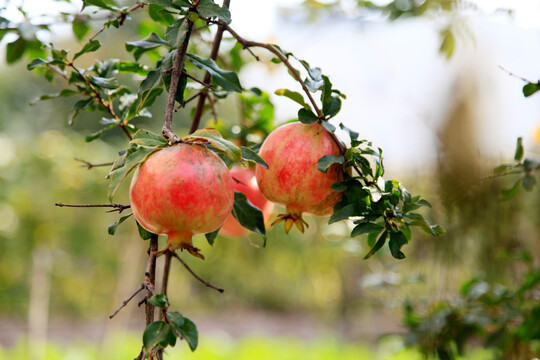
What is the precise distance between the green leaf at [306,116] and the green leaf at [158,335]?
0.99 feet

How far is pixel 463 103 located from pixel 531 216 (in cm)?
91

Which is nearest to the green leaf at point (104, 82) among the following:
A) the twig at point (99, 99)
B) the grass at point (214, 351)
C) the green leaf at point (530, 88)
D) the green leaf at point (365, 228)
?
the twig at point (99, 99)

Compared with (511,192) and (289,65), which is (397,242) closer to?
(289,65)

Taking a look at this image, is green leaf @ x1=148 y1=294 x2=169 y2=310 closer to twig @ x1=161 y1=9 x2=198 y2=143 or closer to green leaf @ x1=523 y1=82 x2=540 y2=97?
twig @ x1=161 y1=9 x2=198 y2=143

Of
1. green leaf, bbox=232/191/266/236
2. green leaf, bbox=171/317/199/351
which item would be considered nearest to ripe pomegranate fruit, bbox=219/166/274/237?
green leaf, bbox=232/191/266/236

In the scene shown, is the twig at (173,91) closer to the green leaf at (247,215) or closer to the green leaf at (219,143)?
the green leaf at (219,143)

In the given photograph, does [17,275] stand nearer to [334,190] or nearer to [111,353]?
[111,353]

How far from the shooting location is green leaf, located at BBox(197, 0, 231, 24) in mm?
576

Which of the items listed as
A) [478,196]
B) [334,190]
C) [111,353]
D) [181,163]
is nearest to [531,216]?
[478,196]

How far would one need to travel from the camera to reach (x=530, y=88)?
0.70m

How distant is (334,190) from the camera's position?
24.3 inches

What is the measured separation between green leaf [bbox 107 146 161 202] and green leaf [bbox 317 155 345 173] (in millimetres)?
193

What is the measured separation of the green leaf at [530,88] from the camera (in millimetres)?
699

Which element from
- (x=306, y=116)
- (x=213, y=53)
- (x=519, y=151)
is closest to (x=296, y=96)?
(x=306, y=116)
